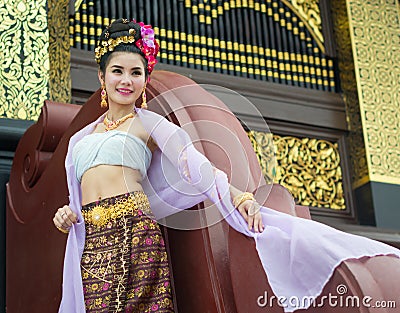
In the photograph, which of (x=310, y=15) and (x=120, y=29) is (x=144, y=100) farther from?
(x=310, y=15)

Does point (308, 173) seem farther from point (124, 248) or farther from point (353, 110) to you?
point (124, 248)

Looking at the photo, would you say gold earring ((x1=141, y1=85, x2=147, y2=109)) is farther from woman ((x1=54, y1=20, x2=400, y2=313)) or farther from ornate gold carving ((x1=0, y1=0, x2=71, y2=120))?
ornate gold carving ((x1=0, y1=0, x2=71, y2=120))

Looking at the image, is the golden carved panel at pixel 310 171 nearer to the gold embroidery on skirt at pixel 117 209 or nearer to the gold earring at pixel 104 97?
the gold earring at pixel 104 97

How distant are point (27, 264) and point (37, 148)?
1.26 feet

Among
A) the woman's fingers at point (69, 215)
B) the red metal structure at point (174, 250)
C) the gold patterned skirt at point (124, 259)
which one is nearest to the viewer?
the red metal structure at point (174, 250)

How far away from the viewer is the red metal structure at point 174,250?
1648 mm

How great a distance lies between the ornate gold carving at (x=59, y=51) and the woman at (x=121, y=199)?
1735 mm

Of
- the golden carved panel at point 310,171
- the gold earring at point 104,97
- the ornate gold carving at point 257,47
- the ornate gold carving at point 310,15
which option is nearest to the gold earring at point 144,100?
the gold earring at point 104,97

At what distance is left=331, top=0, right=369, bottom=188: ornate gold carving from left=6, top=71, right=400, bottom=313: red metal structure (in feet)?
7.58

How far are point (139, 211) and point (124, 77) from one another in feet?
1.14

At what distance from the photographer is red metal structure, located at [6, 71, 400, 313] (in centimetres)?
165

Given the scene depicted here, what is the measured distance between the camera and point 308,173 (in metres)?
4.64

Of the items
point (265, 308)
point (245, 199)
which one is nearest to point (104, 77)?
point (245, 199)

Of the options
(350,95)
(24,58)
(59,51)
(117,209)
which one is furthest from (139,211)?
(350,95)
